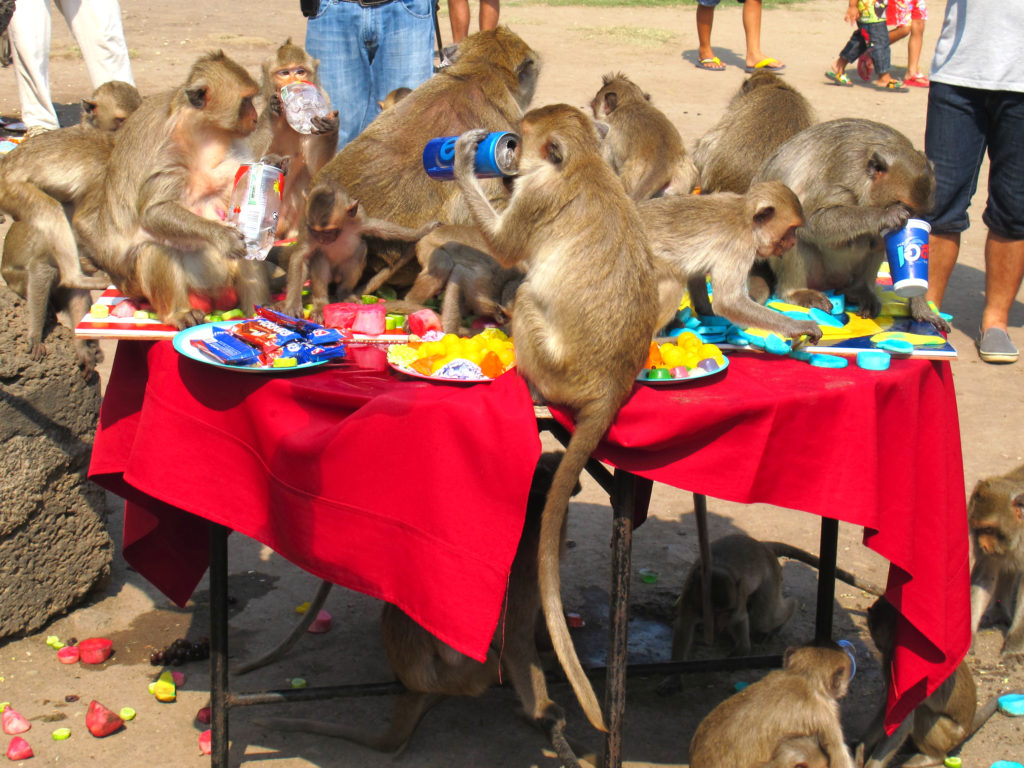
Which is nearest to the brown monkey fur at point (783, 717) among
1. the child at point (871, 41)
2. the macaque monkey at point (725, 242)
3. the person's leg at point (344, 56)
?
→ the macaque monkey at point (725, 242)

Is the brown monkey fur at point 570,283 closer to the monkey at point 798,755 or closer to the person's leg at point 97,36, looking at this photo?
Result: the monkey at point 798,755

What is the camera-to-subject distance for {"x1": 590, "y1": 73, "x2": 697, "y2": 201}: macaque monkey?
198 inches

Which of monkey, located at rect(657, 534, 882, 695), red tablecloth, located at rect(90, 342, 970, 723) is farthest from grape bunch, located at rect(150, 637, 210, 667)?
monkey, located at rect(657, 534, 882, 695)

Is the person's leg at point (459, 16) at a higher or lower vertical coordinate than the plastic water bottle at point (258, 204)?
higher

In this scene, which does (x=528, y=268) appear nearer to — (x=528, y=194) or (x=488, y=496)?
(x=528, y=194)

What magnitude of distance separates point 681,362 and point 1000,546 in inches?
74.9

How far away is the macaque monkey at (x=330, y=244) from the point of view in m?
3.62

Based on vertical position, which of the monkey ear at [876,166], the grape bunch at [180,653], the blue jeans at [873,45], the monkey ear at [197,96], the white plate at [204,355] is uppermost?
the monkey ear at [197,96]

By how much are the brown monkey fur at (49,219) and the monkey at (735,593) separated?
2574 mm

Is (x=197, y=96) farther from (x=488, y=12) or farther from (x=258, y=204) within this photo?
(x=488, y=12)

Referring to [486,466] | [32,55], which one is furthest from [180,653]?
[32,55]

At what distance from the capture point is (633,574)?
4.95 meters

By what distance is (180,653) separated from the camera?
4.19m

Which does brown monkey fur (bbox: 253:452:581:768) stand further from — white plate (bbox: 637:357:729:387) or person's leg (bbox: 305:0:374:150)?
person's leg (bbox: 305:0:374:150)
